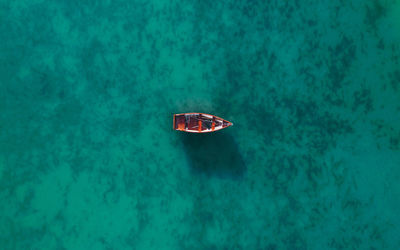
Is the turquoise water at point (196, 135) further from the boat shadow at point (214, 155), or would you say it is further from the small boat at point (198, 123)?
the small boat at point (198, 123)

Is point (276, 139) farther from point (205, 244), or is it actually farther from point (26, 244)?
point (26, 244)

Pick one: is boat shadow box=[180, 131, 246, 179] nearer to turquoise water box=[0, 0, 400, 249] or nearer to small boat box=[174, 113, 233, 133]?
turquoise water box=[0, 0, 400, 249]

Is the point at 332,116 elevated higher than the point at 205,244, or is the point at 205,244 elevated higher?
the point at 332,116

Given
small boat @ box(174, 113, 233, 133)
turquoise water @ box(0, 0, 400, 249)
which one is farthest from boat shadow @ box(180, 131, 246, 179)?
small boat @ box(174, 113, 233, 133)

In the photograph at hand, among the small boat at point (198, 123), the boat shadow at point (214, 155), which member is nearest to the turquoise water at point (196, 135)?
the boat shadow at point (214, 155)

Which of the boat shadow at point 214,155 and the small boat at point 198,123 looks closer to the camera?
the small boat at point 198,123

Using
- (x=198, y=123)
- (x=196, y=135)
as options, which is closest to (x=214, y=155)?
(x=196, y=135)

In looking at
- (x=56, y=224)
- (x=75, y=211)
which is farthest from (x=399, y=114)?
(x=56, y=224)

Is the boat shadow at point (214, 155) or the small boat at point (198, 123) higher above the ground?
the small boat at point (198, 123)
